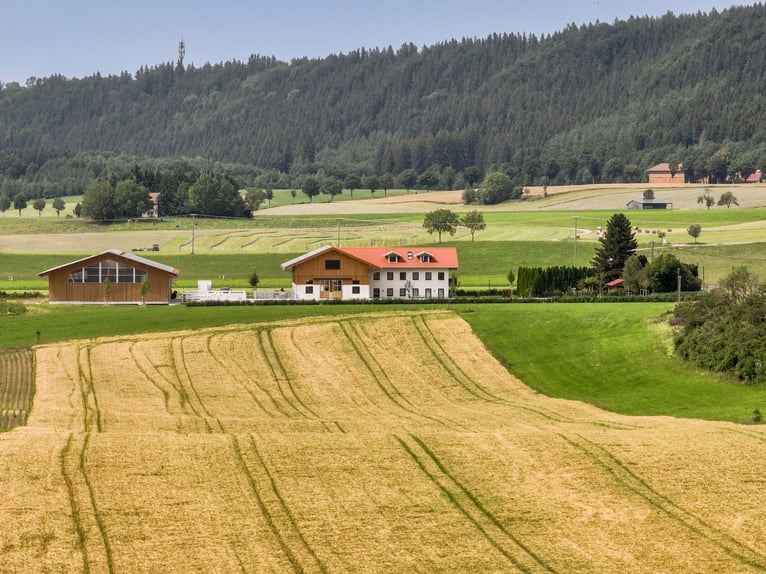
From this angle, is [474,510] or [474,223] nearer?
[474,510]

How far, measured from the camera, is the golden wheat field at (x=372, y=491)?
107 ft

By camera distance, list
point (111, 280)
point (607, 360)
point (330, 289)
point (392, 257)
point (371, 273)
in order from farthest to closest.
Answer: point (392, 257)
point (371, 273)
point (330, 289)
point (111, 280)
point (607, 360)

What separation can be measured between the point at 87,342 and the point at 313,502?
44165 millimetres

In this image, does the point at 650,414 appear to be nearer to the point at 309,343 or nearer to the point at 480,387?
the point at 480,387

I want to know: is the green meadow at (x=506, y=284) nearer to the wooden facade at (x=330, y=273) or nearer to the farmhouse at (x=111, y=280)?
the farmhouse at (x=111, y=280)

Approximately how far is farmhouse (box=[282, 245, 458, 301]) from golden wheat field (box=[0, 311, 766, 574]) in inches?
1979

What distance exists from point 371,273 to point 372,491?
77.5m

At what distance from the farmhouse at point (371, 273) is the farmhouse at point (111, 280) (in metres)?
11.6

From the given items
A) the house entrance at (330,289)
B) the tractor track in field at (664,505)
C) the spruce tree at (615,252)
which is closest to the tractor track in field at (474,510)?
the tractor track in field at (664,505)

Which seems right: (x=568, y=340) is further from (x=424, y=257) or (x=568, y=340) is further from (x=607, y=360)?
(x=424, y=257)

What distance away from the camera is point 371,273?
116 metres

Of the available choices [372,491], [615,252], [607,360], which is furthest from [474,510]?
[615,252]

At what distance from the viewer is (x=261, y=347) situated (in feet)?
253

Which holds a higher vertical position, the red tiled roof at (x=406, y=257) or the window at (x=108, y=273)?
the red tiled roof at (x=406, y=257)
